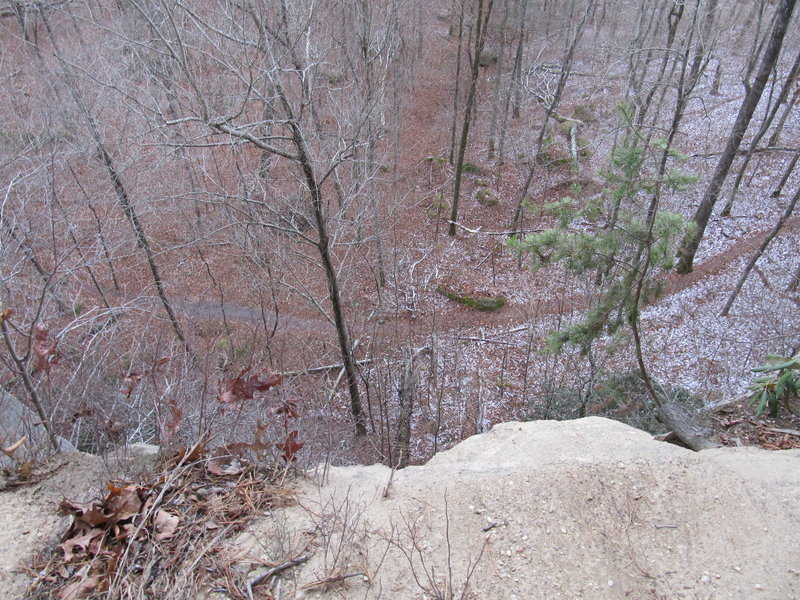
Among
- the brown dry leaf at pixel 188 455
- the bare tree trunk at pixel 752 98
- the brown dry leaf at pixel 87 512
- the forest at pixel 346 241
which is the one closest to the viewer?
the brown dry leaf at pixel 87 512

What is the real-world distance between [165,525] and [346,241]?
41.1 feet

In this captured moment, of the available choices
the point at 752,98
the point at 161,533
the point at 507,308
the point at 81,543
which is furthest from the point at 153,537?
the point at 752,98

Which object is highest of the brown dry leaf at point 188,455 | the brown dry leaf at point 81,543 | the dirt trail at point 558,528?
the brown dry leaf at point 81,543

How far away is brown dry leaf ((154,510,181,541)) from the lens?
322 centimetres

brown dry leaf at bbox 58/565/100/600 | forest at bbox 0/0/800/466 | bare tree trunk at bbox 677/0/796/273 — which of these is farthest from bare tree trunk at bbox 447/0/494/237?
brown dry leaf at bbox 58/565/100/600

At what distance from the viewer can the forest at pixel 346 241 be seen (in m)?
7.62

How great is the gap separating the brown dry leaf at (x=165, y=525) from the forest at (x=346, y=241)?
85 cm

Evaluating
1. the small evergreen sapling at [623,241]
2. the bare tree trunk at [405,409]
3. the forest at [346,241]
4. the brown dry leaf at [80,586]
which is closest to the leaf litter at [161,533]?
the brown dry leaf at [80,586]

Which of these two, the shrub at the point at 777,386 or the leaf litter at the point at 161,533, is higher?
the leaf litter at the point at 161,533

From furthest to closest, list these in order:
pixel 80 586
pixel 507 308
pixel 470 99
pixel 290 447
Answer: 1. pixel 470 99
2. pixel 507 308
3. pixel 290 447
4. pixel 80 586

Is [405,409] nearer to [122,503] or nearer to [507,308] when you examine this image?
[507,308]

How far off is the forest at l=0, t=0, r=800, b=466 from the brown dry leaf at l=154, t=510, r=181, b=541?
85cm

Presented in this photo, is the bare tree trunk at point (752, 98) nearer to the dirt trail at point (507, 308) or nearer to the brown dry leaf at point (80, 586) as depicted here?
the dirt trail at point (507, 308)

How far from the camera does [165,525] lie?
3.28m
